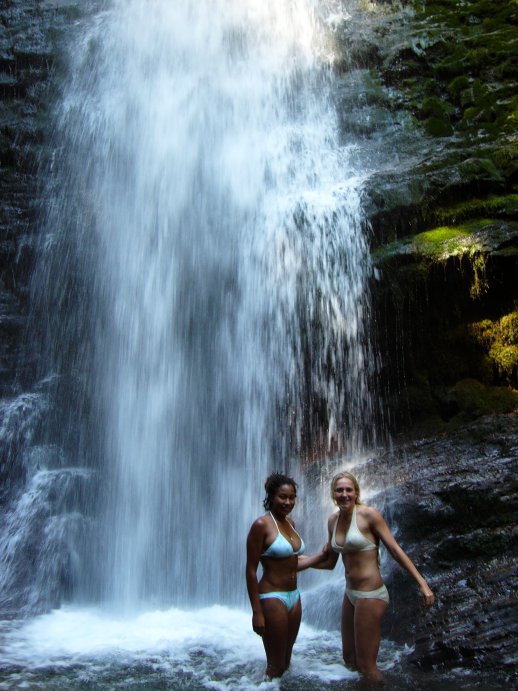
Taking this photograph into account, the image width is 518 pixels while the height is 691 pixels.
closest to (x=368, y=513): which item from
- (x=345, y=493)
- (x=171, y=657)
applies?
(x=345, y=493)

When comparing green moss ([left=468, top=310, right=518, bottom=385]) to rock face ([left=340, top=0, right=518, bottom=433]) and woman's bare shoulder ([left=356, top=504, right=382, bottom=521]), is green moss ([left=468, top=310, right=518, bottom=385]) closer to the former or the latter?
rock face ([left=340, top=0, right=518, bottom=433])

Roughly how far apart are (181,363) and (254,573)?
7.31 m

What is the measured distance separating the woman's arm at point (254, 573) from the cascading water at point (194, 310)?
4878 millimetres

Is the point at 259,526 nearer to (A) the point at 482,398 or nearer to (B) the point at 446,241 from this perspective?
(A) the point at 482,398

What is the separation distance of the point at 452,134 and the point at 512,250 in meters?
4.90

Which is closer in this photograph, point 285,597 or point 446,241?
point 285,597

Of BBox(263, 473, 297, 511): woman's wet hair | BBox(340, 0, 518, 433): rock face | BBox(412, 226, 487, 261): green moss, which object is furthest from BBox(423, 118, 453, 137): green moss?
BBox(263, 473, 297, 511): woman's wet hair

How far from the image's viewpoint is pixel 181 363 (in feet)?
38.6

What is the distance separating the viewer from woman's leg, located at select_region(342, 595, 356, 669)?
16.0 ft

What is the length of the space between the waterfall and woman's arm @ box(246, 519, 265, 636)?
16.1 feet

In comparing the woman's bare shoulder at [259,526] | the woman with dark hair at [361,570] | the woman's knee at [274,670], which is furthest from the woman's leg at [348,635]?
the woman's bare shoulder at [259,526]

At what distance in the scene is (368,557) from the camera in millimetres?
4754

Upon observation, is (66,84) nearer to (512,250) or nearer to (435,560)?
(512,250)

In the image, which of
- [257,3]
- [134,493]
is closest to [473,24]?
[257,3]
